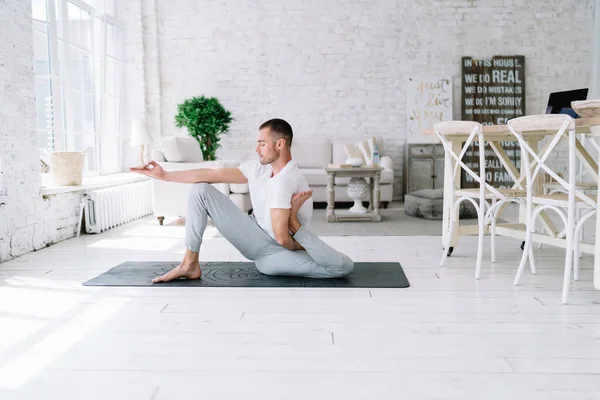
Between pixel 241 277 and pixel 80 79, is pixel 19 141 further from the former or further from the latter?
pixel 80 79

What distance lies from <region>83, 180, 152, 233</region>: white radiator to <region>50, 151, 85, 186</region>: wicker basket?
0.77 feet

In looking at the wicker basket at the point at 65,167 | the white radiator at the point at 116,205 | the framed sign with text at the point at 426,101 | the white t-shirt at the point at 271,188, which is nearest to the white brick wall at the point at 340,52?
the framed sign with text at the point at 426,101

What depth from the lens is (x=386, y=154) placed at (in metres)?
8.23

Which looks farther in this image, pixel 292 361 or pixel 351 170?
pixel 351 170

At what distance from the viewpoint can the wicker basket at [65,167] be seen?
4.91 metres

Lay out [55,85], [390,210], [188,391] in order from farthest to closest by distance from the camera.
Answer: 1. [390,210]
2. [55,85]
3. [188,391]

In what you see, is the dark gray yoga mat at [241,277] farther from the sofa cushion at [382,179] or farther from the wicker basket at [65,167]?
the sofa cushion at [382,179]

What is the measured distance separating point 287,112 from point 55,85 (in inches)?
140

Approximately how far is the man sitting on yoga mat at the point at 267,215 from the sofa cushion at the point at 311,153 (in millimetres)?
4727

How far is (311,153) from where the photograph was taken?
792cm

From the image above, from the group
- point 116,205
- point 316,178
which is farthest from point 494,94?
point 116,205

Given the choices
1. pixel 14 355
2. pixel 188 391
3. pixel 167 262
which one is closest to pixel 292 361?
pixel 188 391

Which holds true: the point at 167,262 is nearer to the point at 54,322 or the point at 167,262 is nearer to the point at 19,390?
the point at 54,322

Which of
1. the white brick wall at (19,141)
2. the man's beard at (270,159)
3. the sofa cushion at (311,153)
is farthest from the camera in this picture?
the sofa cushion at (311,153)
